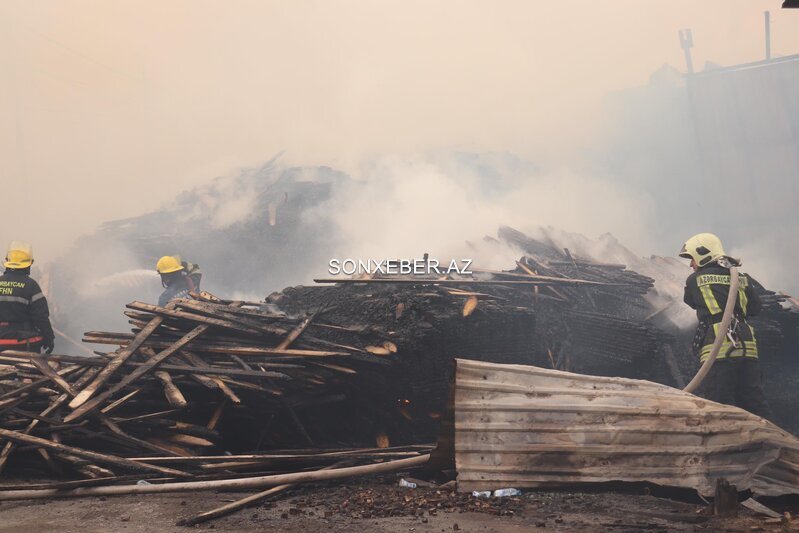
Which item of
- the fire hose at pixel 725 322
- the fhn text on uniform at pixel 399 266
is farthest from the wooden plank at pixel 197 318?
the fhn text on uniform at pixel 399 266

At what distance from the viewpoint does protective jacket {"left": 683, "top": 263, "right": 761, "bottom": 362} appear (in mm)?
6051

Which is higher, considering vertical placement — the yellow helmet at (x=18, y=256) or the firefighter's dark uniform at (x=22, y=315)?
the yellow helmet at (x=18, y=256)

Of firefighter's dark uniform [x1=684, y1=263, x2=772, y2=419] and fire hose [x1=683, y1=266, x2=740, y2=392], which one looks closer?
fire hose [x1=683, y1=266, x2=740, y2=392]

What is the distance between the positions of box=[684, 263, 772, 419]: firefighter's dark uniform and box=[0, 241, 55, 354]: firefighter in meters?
6.52

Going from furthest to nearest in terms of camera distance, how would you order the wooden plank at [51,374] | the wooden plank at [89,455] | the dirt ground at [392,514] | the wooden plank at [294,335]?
the wooden plank at [294,335]
the wooden plank at [51,374]
the wooden plank at [89,455]
the dirt ground at [392,514]

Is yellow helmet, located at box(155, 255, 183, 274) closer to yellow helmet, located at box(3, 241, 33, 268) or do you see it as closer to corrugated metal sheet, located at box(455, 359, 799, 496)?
yellow helmet, located at box(3, 241, 33, 268)

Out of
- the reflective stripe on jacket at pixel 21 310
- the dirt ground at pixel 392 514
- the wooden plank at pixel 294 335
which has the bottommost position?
the dirt ground at pixel 392 514

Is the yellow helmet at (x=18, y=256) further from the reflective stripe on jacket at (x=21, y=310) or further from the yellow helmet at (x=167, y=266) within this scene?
the yellow helmet at (x=167, y=266)

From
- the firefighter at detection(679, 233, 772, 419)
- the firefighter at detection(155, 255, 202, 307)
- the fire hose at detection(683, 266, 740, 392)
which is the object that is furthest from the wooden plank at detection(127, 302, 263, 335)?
the firefighter at detection(679, 233, 772, 419)

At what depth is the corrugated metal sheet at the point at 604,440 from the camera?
13.6ft

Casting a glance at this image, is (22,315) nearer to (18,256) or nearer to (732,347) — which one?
(18,256)

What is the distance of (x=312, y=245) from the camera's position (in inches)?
573

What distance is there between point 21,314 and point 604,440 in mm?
6405

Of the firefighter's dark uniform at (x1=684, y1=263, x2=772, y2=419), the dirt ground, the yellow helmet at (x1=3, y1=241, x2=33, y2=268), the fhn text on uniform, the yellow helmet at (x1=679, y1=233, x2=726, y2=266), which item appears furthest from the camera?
the fhn text on uniform
